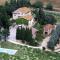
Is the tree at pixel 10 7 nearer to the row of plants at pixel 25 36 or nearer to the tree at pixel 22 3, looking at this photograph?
the tree at pixel 22 3

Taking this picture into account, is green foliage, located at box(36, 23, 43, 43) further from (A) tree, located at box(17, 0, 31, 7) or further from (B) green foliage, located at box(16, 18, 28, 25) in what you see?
(A) tree, located at box(17, 0, 31, 7)

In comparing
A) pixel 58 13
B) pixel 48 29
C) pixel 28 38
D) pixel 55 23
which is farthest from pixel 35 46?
pixel 58 13

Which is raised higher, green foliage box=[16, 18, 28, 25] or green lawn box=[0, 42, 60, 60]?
green foliage box=[16, 18, 28, 25]

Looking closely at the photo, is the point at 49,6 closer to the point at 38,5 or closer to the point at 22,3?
the point at 38,5

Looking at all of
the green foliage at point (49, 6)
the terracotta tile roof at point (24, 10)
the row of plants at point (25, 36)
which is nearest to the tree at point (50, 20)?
the terracotta tile roof at point (24, 10)

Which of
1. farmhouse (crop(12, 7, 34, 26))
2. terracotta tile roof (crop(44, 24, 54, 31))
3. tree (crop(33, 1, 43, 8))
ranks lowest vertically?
terracotta tile roof (crop(44, 24, 54, 31))

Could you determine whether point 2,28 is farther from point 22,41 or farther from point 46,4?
point 46,4

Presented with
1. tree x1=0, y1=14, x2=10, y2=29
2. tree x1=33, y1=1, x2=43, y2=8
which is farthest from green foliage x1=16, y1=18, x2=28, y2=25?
tree x1=33, y1=1, x2=43, y2=8

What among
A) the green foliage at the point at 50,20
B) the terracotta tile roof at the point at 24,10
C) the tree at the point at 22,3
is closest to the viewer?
the green foliage at the point at 50,20
